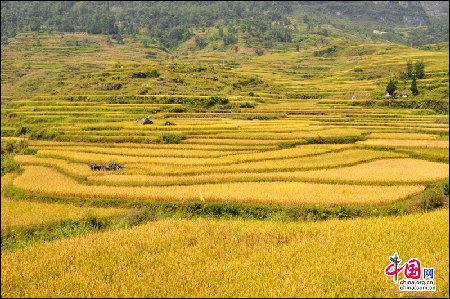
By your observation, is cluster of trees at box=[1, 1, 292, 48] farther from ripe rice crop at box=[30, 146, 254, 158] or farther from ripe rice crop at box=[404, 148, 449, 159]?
ripe rice crop at box=[404, 148, 449, 159]

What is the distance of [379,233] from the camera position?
880 centimetres

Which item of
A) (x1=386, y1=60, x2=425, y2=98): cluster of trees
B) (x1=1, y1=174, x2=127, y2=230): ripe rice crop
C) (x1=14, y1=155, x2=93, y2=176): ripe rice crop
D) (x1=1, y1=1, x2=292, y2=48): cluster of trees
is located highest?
(x1=1, y1=1, x2=292, y2=48): cluster of trees

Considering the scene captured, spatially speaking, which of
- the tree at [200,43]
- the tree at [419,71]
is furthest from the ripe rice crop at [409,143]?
the tree at [200,43]

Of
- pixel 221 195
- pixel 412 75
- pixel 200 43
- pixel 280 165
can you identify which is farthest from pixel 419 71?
pixel 200 43

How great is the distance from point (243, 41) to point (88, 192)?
474 feet

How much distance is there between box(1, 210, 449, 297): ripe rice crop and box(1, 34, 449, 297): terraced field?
0.05m

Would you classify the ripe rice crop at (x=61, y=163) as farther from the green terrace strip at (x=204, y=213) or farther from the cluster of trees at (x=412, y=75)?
the cluster of trees at (x=412, y=75)

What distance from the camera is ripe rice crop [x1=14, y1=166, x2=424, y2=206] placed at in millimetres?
13289

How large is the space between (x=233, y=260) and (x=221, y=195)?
272 inches

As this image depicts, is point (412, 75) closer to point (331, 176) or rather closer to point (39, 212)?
point (331, 176)

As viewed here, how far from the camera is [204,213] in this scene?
43.5 feet

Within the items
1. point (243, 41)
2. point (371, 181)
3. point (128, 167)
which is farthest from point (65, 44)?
point (371, 181)

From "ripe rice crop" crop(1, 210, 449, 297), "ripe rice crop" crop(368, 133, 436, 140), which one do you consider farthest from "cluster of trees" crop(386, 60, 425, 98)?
"ripe rice crop" crop(1, 210, 449, 297)

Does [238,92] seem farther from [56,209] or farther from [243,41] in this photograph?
[243,41]
